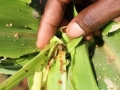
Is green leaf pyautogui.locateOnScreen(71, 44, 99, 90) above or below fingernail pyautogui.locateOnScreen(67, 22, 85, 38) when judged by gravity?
below

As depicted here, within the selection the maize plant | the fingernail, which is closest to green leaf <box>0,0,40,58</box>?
the maize plant

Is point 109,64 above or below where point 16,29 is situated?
below

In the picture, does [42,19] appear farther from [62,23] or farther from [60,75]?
[60,75]

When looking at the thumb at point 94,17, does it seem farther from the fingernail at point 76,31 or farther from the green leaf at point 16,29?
the green leaf at point 16,29

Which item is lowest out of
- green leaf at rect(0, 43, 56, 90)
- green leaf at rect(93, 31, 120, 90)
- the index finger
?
green leaf at rect(93, 31, 120, 90)

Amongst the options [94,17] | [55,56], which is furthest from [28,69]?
[94,17]

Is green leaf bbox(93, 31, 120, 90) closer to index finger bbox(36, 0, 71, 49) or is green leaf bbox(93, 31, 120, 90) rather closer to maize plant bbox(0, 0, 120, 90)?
maize plant bbox(0, 0, 120, 90)

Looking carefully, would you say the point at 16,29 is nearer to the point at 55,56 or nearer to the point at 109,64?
the point at 55,56
